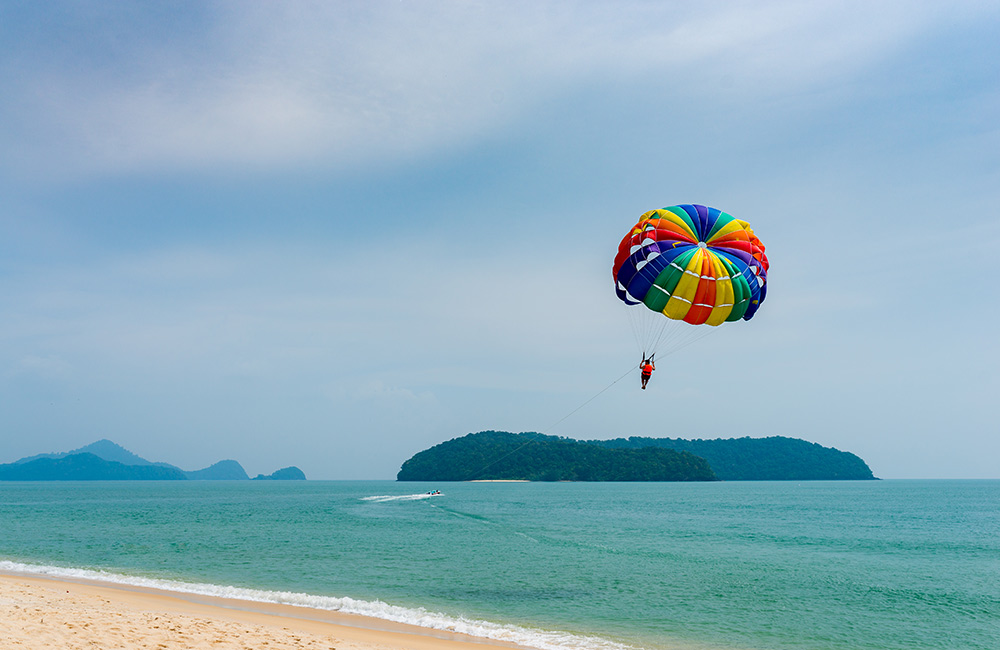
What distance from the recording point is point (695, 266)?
19688mm

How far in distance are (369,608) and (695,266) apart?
1480 centimetres

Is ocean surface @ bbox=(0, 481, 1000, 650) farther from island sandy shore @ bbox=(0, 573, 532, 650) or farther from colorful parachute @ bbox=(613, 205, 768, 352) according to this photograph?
colorful parachute @ bbox=(613, 205, 768, 352)

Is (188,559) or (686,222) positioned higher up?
(686,222)

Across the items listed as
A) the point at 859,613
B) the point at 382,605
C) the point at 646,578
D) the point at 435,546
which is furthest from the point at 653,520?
the point at 382,605

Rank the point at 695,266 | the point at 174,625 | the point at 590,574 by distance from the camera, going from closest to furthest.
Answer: the point at 174,625 → the point at 695,266 → the point at 590,574

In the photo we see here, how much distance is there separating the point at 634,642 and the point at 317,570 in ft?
52.1

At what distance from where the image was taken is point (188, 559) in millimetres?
30812

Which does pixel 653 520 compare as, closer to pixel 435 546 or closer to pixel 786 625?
pixel 435 546

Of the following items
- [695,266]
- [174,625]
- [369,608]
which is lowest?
[369,608]

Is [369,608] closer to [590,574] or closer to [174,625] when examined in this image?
[174,625]

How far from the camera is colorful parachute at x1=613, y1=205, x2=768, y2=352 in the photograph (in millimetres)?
19828

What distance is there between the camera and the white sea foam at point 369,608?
16.8 meters

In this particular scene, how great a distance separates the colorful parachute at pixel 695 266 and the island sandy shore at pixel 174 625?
445 inches

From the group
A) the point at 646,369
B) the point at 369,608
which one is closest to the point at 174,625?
the point at 369,608
